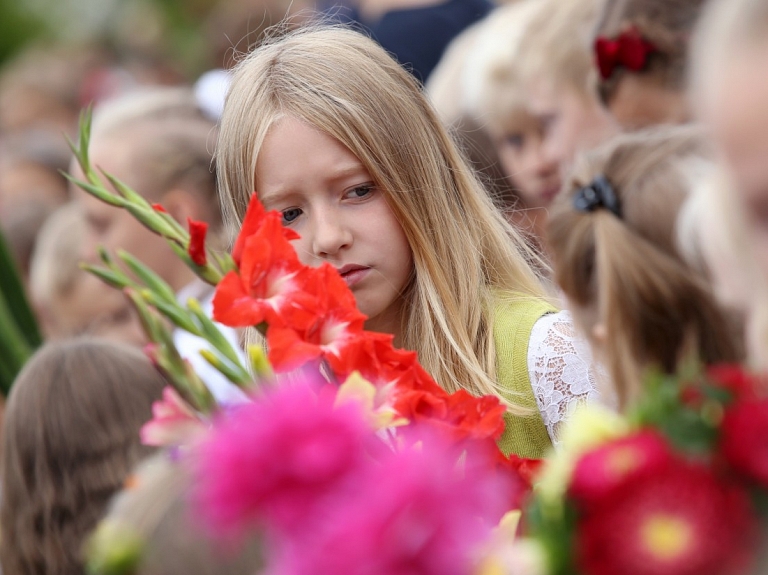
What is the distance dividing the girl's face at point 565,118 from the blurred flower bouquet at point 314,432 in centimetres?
168

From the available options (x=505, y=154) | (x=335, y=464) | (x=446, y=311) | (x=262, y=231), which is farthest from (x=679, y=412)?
(x=505, y=154)

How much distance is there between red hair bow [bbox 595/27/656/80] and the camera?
8.61ft

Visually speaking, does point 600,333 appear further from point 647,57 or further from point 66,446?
point 647,57

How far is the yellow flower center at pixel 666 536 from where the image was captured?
713 mm

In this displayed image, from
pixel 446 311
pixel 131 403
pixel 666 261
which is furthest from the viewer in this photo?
pixel 446 311

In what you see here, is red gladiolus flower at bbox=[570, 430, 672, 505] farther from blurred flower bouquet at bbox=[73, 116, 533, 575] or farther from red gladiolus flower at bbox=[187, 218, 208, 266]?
red gladiolus flower at bbox=[187, 218, 208, 266]

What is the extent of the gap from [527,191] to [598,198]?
6.87 ft

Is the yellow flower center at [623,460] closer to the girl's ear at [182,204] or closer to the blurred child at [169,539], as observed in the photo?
the blurred child at [169,539]

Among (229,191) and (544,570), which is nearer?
(544,570)

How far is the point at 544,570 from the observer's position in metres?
0.78

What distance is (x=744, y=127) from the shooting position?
0.88 meters

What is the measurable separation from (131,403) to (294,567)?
135 cm

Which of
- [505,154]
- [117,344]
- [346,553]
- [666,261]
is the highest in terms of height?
[346,553]

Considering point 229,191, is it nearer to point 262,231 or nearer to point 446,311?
point 446,311
